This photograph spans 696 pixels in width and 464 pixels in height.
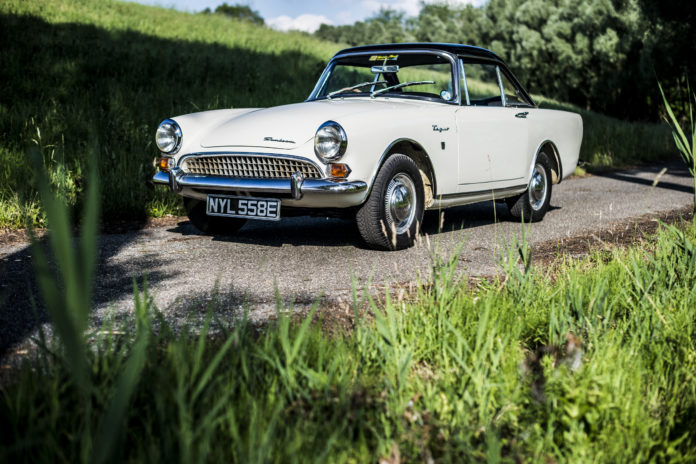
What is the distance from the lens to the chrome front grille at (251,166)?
4535 mm

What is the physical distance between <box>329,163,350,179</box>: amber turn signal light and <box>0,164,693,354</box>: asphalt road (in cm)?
58

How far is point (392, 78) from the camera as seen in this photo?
611 centimetres

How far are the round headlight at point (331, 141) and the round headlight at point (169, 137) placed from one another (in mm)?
1225

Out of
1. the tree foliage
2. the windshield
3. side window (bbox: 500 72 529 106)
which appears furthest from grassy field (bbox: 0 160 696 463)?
the tree foliage

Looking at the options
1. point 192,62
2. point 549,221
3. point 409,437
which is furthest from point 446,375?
point 192,62

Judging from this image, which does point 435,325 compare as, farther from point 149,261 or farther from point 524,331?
point 149,261

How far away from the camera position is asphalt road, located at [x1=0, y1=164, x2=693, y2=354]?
338cm

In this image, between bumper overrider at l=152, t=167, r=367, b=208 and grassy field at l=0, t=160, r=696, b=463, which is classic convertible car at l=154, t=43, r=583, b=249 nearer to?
bumper overrider at l=152, t=167, r=367, b=208

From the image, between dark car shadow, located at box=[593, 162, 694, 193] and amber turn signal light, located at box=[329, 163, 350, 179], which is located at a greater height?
amber turn signal light, located at box=[329, 163, 350, 179]

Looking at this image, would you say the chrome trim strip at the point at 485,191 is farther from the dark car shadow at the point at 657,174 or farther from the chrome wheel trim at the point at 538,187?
the dark car shadow at the point at 657,174

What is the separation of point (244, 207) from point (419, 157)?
1426 millimetres

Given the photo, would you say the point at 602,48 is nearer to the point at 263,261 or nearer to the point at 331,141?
the point at 331,141

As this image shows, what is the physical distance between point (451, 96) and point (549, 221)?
1797mm

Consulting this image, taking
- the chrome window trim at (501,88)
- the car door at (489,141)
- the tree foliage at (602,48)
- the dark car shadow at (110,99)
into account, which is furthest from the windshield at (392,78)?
the tree foliage at (602,48)
